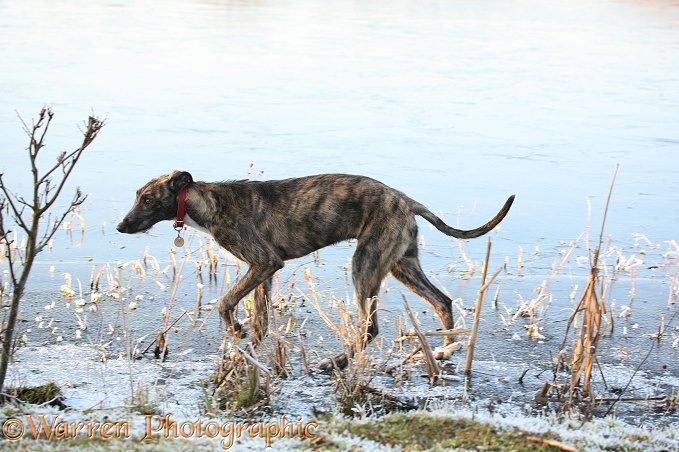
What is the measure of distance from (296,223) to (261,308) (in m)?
0.67

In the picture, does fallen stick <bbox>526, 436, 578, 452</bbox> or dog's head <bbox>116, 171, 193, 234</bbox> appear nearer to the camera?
fallen stick <bbox>526, 436, 578, 452</bbox>

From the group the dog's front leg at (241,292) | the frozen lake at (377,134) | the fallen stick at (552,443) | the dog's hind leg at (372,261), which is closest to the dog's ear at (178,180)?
the dog's front leg at (241,292)

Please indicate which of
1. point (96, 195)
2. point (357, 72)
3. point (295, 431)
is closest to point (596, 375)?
point (295, 431)

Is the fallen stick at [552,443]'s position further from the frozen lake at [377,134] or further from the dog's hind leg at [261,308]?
the dog's hind leg at [261,308]

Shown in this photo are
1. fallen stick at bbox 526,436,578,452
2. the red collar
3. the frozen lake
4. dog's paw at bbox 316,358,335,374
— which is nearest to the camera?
fallen stick at bbox 526,436,578,452

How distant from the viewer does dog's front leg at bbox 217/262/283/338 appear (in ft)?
23.5

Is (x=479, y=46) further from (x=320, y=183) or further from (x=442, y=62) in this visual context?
(x=320, y=183)

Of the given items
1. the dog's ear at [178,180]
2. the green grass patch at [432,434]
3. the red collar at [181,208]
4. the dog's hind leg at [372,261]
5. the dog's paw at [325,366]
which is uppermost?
the dog's ear at [178,180]

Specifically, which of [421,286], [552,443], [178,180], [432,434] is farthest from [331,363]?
[552,443]

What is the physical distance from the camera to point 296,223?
7477mm

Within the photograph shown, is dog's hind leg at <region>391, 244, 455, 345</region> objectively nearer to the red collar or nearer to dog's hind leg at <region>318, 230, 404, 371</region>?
dog's hind leg at <region>318, 230, 404, 371</region>

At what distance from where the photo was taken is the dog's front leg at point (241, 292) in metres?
7.15

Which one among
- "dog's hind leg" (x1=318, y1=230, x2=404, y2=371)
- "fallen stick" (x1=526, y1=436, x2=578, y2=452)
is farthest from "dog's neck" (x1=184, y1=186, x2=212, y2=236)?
"fallen stick" (x1=526, y1=436, x2=578, y2=452)

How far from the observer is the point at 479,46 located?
2252 cm
